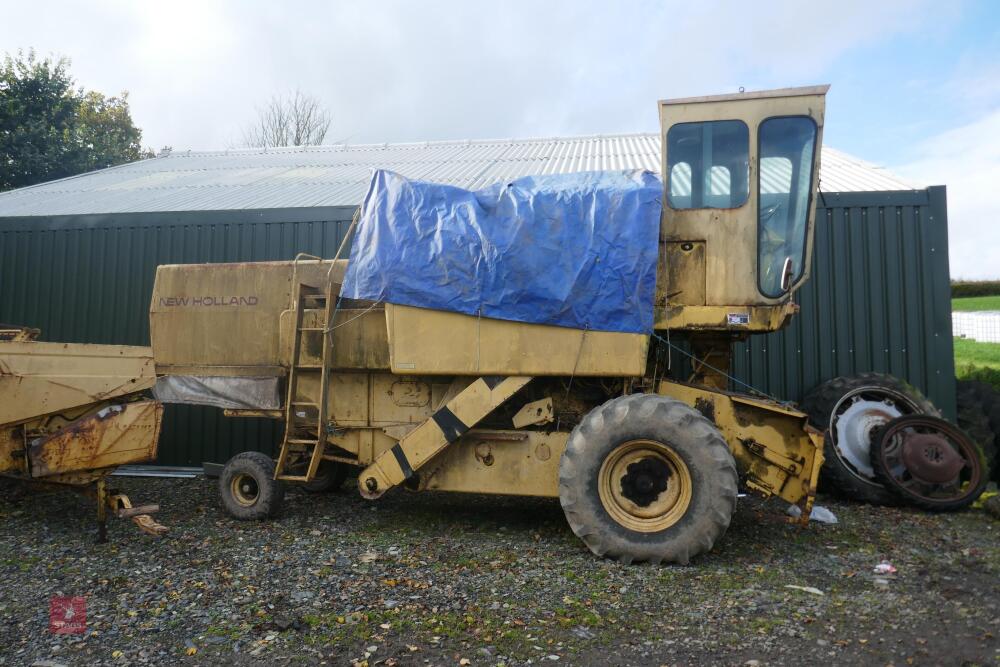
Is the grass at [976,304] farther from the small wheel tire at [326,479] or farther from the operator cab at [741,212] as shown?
the small wheel tire at [326,479]

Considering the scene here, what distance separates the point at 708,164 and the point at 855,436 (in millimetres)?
3627

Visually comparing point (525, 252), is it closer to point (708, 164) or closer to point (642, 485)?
point (708, 164)

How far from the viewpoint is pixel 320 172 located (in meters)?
13.0

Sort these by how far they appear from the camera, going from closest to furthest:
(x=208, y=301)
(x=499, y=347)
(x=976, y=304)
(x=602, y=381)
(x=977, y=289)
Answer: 1. (x=499, y=347)
2. (x=602, y=381)
3. (x=208, y=301)
4. (x=976, y=304)
5. (x=977, y=289)

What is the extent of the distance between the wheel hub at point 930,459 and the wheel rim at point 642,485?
3178 millimetres

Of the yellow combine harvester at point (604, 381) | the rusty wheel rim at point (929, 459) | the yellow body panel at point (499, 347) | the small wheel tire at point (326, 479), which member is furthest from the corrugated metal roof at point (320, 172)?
the yellow body panel at point (499, 347)

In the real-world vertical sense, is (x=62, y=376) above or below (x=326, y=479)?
above

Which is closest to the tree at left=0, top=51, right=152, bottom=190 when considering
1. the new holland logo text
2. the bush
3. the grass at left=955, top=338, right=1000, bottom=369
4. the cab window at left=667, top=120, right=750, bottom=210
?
the new holland logo text

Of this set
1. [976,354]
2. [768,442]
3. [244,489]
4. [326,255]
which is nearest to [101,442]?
[244,489]

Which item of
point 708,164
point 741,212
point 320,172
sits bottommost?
point 741,212

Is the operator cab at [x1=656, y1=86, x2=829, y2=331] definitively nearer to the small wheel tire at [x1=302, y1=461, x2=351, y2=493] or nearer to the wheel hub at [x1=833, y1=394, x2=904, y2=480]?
the wheel hub at [x1=833, y1=394, x2=904, y2=480]

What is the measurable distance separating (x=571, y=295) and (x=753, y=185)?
176 cm

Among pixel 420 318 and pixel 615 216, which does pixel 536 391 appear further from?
pixel 615 216

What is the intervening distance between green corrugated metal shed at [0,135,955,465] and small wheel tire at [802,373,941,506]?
852 millimetres
